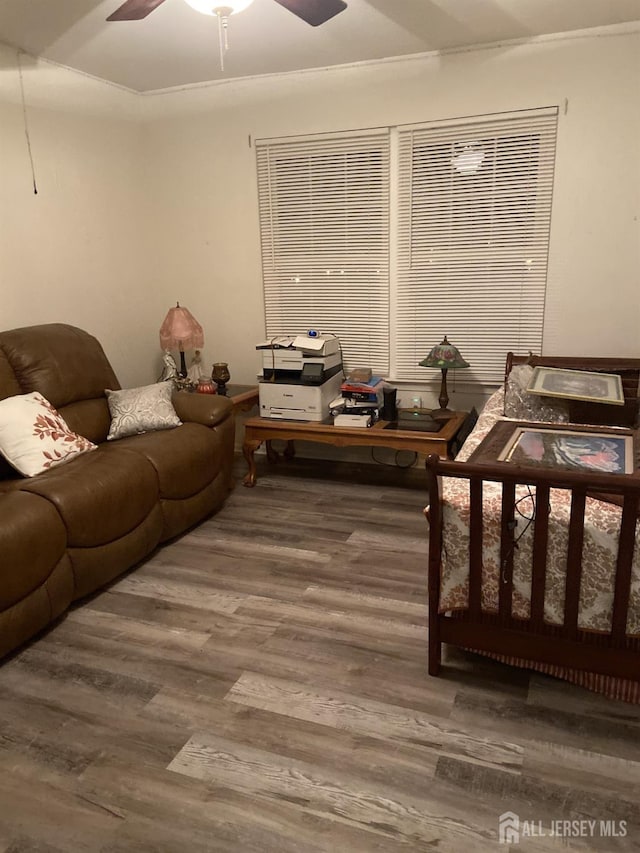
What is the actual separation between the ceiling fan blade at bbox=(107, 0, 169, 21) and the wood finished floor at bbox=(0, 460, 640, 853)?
2378mm

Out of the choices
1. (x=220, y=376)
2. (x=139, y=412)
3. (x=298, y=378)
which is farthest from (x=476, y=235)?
(x=139, y=412)

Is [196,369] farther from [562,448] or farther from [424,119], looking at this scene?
[562,448]

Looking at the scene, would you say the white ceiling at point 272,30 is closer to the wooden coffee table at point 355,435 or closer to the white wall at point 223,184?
the white wall at point 223,184

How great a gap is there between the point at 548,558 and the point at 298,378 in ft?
7.41

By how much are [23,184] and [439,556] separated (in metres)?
3.11

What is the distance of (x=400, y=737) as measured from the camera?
188cm

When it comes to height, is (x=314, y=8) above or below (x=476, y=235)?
above

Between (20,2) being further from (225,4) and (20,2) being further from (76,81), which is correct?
(225,4)

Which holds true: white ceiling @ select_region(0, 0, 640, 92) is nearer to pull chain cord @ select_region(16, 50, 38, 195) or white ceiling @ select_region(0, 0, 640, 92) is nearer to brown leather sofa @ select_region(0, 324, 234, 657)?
pull chain cord @ select_region(16, 50, 38, 195)

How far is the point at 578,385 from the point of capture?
3043 millimetres

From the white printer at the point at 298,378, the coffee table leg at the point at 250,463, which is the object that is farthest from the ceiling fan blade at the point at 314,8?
the coffee table leg at the point at 250,463

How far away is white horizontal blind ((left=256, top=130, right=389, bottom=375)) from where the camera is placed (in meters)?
3.90

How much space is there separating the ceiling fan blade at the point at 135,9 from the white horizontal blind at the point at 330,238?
1638 mm

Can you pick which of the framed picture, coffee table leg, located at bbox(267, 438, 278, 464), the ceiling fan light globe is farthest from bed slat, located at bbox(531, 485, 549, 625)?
coffee table leg, located at bbox(267, 438, 278, 464)
